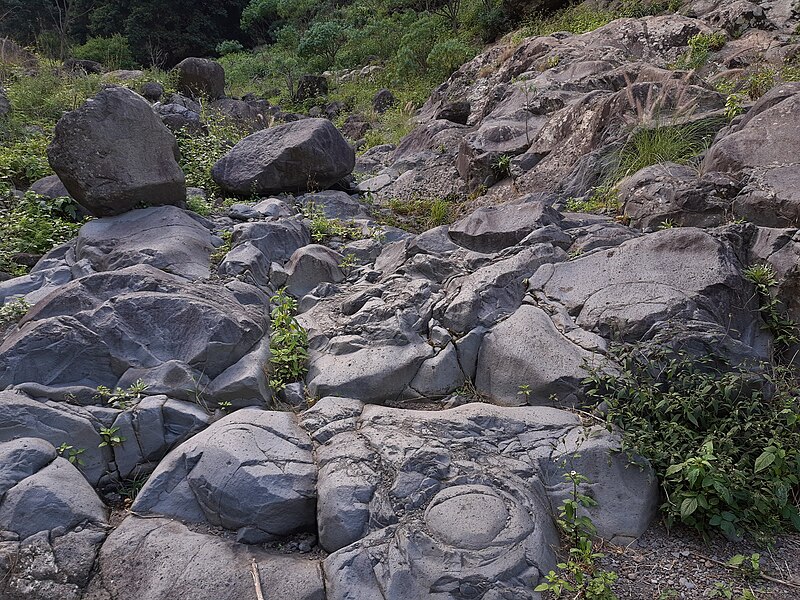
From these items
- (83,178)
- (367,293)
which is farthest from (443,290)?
(83,178)

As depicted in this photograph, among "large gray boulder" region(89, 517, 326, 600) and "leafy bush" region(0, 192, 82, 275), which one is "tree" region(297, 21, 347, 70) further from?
"large gray boulder" region(89, 517, 326, 600)

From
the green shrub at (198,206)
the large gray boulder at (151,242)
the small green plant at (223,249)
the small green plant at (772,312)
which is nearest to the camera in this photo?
the small green plant at (772,312)

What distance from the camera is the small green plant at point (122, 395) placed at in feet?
11.4

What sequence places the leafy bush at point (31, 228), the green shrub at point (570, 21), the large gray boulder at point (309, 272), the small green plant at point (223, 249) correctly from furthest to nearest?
the green shrub at point (570, 21) → the leafy bush at point (31, 228) → the small green plant at point (223, 249) → the large gray boulder at point (309, 272)

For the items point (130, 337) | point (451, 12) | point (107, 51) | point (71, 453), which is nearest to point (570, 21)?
point (451, 12)

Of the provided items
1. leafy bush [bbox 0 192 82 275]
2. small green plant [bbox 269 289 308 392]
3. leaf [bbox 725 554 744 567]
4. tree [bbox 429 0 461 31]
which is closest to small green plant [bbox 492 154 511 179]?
small green plant [bbox 269 289 308 392]

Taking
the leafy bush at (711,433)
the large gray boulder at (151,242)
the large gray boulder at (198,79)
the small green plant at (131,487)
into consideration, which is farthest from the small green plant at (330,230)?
the large gray boulder at (198,79)

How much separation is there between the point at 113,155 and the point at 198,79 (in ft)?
24.7

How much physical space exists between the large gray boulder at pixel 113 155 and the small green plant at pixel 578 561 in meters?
4.67

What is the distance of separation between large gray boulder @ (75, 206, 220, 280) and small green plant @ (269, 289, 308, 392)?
88cm

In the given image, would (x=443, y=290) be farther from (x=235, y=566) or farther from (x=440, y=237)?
(x=235, y=566)

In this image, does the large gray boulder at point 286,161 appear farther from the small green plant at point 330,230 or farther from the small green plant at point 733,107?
the small green plant at point 733,107

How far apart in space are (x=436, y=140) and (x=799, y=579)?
7718 mm

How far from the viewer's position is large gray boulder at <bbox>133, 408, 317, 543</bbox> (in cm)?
287
